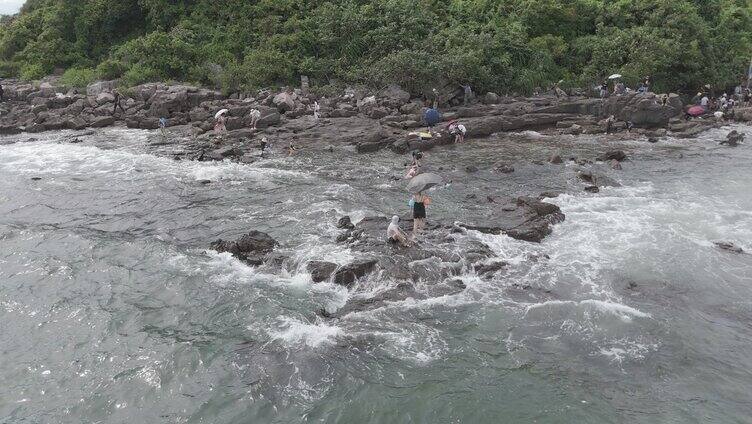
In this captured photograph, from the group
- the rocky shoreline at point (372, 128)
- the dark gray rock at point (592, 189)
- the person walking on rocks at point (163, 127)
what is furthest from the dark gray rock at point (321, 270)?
the person walking on rocks at point (163, 127)

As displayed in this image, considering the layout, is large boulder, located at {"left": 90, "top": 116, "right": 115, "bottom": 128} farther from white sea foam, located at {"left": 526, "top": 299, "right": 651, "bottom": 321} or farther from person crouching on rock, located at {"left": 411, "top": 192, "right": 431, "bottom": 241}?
→ white sea foam, located at {"left": 526, "top": 299, "right": 651, "bottom": 321}

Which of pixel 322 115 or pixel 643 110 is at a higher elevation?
pixel 322 115

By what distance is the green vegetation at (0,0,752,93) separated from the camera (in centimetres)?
3641

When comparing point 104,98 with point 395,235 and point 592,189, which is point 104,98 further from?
point 592,189

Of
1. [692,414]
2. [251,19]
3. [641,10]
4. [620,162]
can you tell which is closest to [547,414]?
[692,414]

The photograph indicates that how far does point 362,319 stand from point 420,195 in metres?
5.07

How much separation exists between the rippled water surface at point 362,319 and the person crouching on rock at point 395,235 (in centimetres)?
164

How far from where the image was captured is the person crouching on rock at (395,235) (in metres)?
14.2

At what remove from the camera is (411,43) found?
38688mm

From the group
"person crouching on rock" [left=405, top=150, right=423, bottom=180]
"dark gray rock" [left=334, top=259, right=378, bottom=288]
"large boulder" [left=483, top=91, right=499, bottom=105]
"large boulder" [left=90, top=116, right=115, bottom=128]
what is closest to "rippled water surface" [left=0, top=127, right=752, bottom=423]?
"dark gray rock" [left=334, top=259, right=378, bottom=288]

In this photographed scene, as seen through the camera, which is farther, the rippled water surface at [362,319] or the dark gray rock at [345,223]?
the dark gray rock at [345,223]

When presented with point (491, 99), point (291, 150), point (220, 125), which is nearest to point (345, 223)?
point (291, 150)

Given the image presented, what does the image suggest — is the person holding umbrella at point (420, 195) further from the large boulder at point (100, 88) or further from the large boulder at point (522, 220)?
the large boulder at point (100, 88)

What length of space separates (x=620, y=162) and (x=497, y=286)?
48.2 feet
